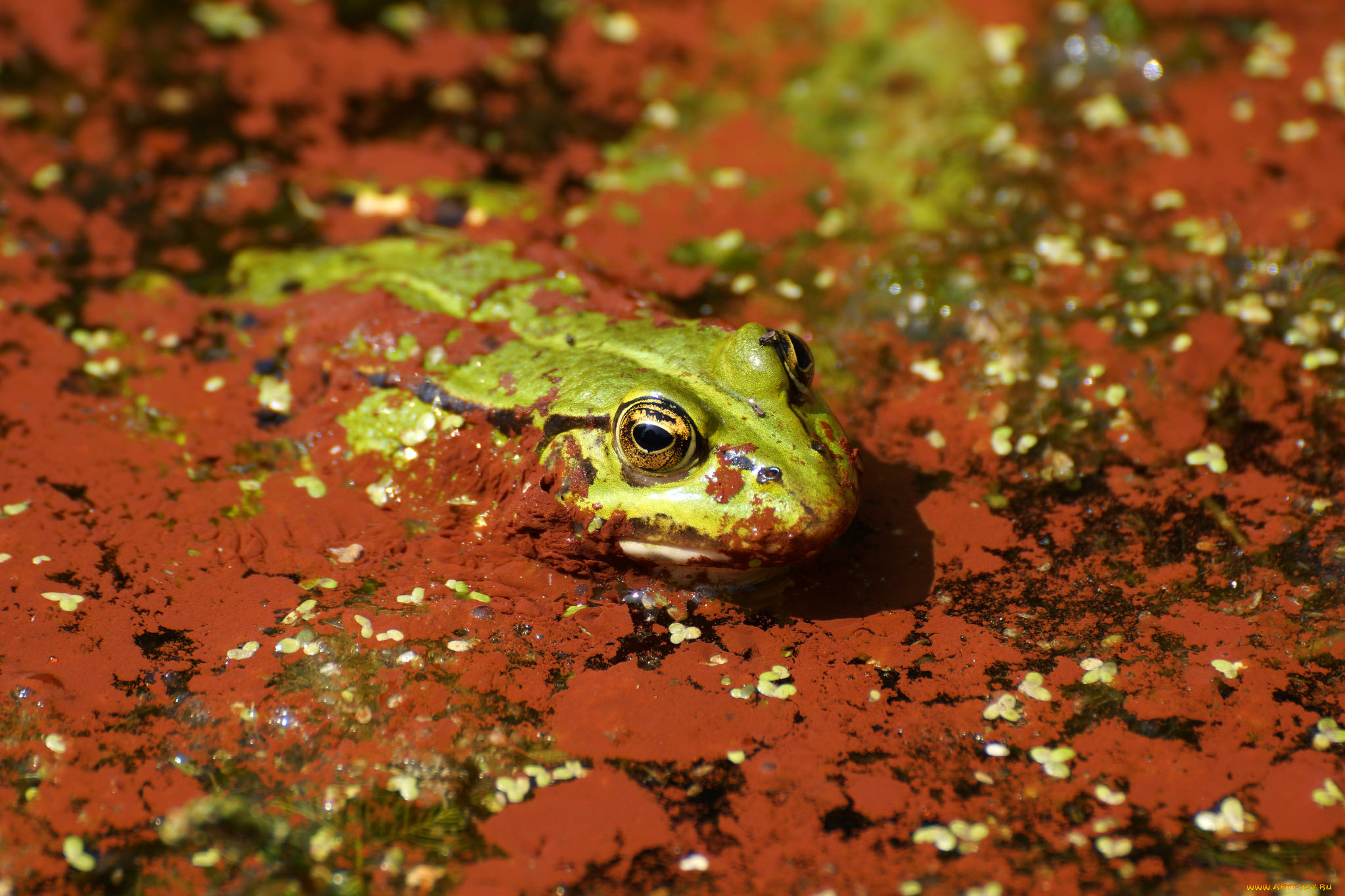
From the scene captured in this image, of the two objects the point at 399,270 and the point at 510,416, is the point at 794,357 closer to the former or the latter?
the point at 510,416

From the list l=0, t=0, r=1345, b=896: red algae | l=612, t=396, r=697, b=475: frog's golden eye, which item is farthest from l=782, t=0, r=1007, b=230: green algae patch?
l=612, t=396, r=697, b=475: frog's golden eye

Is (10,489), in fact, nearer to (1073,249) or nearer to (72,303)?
(72,303)

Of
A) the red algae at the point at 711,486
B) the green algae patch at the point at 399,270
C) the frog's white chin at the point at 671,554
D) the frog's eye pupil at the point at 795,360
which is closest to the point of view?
the red algae at the point at 711,486

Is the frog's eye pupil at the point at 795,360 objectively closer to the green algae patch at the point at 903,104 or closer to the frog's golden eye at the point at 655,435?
the frog's golden eye at the point at 655,435

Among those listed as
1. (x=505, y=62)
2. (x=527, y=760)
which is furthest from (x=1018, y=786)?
(x=505, y=62)

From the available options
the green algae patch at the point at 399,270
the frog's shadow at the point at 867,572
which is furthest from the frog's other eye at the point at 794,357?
the green algae patch at the point at 399,270
